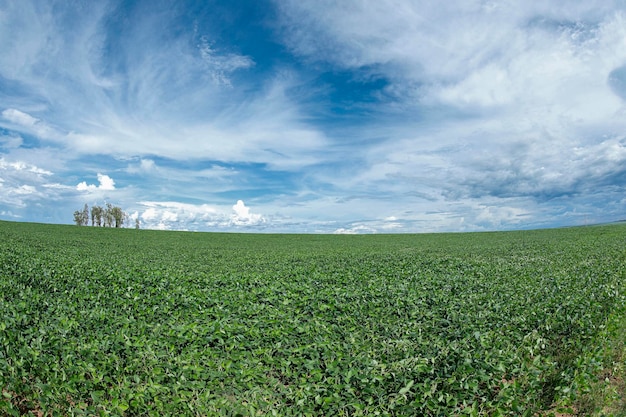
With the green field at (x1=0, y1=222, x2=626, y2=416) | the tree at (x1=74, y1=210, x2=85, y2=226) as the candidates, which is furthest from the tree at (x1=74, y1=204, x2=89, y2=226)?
the green field at (x1=0, y1=222, x2=626, y2=416)

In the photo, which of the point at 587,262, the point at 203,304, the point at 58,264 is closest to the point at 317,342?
the point at 203,304

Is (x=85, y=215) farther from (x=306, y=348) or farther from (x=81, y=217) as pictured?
(x=306, y=348)

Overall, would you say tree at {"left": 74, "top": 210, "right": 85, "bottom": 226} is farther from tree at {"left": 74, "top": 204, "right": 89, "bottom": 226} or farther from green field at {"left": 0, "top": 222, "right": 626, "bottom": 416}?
green field at {"left": 0, "top": 222, "right": 626, "bottom": 416}

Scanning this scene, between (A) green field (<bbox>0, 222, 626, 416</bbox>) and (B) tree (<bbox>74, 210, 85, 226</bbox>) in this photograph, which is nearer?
(A) green field (<bbox>0, 222, 626, 416</bbox>)

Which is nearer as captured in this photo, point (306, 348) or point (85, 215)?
point (306, 348)

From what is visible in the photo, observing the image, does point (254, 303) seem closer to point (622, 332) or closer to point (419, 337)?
point (419, 337)

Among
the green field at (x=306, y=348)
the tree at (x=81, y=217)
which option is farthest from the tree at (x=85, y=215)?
the green field at (x=306, y=348)

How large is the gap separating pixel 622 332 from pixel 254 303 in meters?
10.3

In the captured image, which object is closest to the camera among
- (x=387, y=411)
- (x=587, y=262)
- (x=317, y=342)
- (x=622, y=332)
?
(x=387, y=411)

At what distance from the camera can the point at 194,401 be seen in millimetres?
6262

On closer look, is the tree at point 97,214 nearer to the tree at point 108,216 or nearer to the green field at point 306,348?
the tree at point 108,216

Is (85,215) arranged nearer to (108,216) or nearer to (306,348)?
(108,216)

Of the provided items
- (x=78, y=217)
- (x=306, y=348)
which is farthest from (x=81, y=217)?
(x=306, y=348)

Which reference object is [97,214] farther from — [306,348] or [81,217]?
[306,348]
